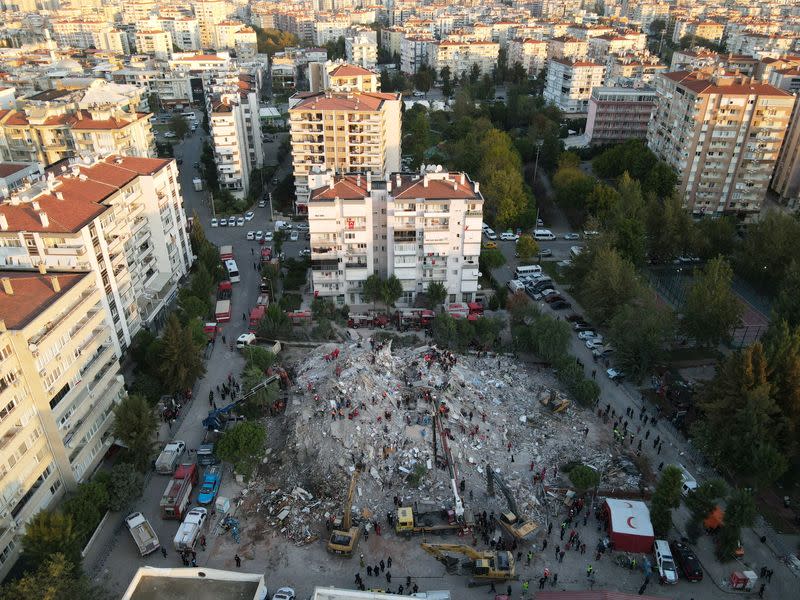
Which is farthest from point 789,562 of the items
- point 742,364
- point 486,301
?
point 486,301

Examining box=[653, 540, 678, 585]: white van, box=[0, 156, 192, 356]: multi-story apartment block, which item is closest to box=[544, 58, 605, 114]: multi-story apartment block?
box=[0, 156, 192, 356]: multi-story apartment block

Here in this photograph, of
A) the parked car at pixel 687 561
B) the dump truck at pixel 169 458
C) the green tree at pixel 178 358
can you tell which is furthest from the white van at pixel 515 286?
the dump truck at pixel 169 458

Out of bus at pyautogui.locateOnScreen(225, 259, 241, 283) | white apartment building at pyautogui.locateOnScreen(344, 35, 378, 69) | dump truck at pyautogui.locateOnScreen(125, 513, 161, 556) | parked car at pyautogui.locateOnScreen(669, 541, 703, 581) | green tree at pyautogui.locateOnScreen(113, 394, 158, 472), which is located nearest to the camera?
parked car at pyautogui.locateOnScreen(669, 541, 703, 581)

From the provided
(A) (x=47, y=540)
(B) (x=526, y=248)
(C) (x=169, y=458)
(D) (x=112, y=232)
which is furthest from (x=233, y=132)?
(A) (x=47, y=540)

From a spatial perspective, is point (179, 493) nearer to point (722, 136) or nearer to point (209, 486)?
point (209, 486)

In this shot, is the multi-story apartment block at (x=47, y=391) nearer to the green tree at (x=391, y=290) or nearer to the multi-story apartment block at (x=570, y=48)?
the green tree at (x=391, y=290)

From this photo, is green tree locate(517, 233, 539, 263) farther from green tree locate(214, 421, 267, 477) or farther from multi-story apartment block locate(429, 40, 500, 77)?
multi-story apartment block locate(429, 40, 500, 77)
